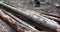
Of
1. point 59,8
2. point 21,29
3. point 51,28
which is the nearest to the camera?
point 51,28

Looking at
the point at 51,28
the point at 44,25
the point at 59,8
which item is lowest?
the point at 51,28

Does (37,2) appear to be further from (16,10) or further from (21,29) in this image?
(21,29)

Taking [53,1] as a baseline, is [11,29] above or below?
below

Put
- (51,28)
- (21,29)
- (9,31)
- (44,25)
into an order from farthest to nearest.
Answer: (9,31), (21,29), (44,25), (51,28)

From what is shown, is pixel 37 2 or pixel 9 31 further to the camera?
pixel 37 2

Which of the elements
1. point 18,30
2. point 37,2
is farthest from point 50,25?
point 37,2

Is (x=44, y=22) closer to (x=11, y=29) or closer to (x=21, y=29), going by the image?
(x=21, y=29)

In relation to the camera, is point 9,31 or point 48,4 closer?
point 9,31

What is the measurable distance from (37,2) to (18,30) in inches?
298

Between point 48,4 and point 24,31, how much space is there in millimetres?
8188

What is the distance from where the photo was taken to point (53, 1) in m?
12.6

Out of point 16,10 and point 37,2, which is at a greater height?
point 37,2

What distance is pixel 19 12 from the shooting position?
6.72 m

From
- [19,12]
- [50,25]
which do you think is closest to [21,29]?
[50,25]
